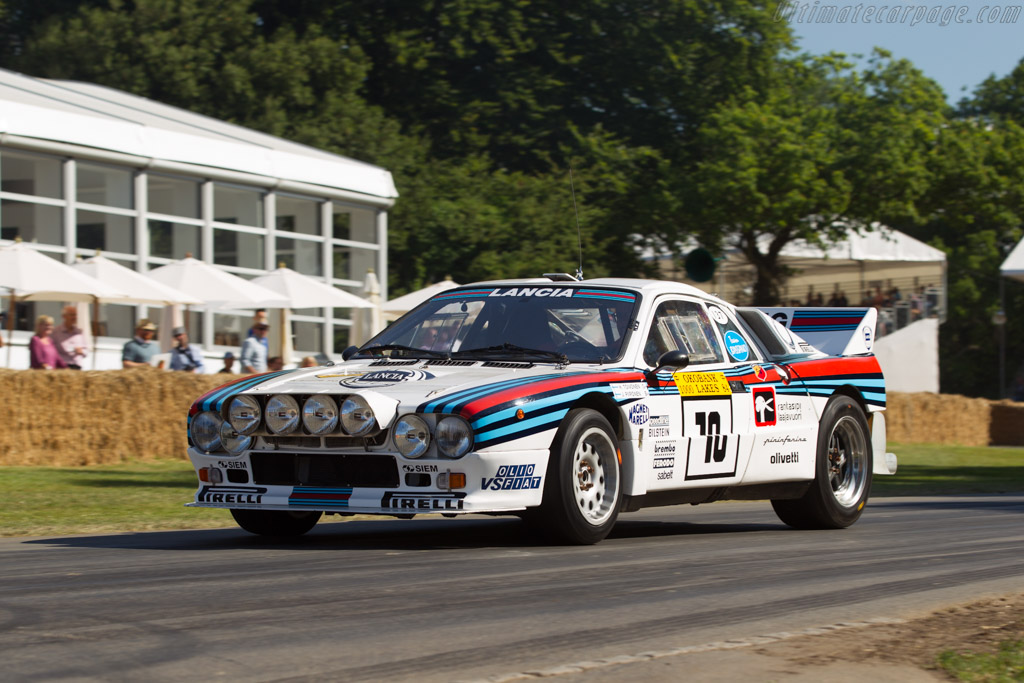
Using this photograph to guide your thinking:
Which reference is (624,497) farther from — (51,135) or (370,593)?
(51,135)

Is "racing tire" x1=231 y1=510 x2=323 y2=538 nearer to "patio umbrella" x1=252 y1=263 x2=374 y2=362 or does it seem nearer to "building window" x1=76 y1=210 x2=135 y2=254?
"patio umbrella" x1=252 y1=263 x2=374 y2=362

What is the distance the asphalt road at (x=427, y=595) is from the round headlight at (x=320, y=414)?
2.08ft

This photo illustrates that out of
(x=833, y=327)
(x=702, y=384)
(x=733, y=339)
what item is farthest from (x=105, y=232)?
(x=702, y=384)

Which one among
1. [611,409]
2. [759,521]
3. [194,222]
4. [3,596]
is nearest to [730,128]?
[194,222]

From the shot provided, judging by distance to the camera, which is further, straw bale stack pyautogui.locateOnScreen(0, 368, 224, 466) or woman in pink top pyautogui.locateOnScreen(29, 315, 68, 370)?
woman in pink top pyautogui.locateOnScreen(29, 315, 68, 370)

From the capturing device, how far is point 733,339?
31.3 ft

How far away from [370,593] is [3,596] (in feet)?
4.62

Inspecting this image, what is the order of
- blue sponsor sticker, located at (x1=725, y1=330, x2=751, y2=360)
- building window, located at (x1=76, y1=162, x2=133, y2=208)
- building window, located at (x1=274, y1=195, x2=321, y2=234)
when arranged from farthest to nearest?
building window, located at (x1=274, y1=195, x2=321, y2=234) < building window, located at (x1=76, y1=162, x2=133, y2=208) < blue sponsor sticker, located at (x1=725, y1=330, x2=751, y2=360)

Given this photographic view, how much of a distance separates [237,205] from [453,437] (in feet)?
73.3

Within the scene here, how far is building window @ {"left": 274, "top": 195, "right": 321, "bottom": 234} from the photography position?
30.2 metres

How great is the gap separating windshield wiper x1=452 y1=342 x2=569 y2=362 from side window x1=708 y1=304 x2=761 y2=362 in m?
1.46

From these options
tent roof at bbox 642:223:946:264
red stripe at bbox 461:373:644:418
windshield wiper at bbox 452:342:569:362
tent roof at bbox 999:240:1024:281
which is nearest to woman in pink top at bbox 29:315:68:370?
windshield wiper at bbox 452:342:569:362

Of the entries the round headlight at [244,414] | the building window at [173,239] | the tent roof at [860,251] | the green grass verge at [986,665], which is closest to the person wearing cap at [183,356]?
the building window at [173,239]

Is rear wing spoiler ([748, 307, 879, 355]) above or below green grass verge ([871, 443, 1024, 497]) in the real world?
above
